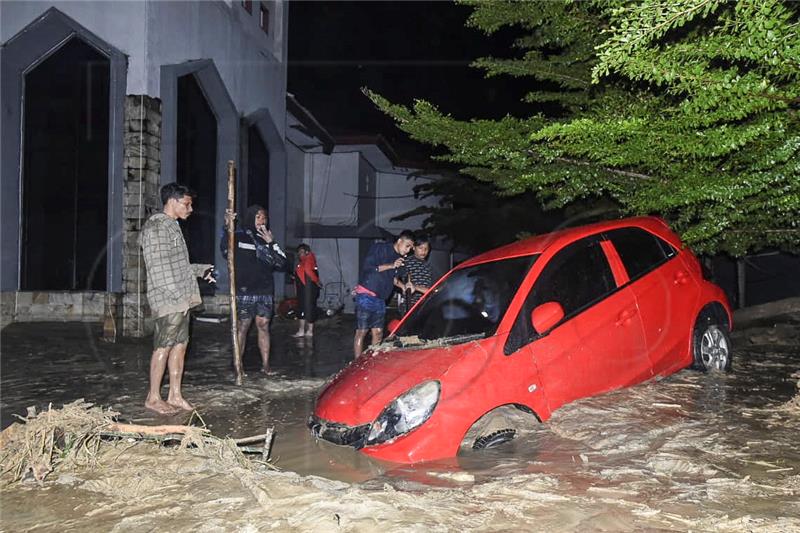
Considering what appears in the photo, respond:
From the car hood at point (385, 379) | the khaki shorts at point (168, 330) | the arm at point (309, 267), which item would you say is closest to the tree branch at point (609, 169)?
the car hood at point (385, 379)

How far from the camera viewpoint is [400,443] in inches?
163

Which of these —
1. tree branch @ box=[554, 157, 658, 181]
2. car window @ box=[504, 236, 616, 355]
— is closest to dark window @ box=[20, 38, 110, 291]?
tree branch @ box=[554, 157, 658, 181]

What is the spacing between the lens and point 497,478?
3.80m

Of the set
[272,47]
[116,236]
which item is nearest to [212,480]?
[116,236]

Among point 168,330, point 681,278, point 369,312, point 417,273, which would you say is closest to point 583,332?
point 681,278

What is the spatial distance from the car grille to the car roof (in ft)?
6.97

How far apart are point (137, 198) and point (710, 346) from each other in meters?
9.13

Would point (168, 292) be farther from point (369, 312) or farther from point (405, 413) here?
point (405, 413)

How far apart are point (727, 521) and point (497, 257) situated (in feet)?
9.77

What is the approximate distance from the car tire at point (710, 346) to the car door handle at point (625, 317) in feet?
3.97

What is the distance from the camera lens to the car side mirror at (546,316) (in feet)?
15.1

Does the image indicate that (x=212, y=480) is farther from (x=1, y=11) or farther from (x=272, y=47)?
(x=272, y=47)

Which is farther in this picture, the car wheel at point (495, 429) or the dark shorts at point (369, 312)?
the dark shorts at point (369, 312)

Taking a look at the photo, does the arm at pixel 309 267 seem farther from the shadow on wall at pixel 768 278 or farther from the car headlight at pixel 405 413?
the shadow on wall at pixel 768 278
